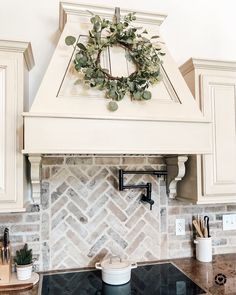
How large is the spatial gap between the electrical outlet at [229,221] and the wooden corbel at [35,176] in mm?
1325

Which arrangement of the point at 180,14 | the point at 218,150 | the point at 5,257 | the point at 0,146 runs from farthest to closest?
the point at 180,14 → the point at 218,150 → the point at 5,257 → the point at 0,146

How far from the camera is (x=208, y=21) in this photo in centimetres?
234

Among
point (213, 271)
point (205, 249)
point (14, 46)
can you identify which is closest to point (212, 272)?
point (213, 271)

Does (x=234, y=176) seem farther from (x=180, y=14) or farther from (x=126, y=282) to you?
(x=180, y=14)

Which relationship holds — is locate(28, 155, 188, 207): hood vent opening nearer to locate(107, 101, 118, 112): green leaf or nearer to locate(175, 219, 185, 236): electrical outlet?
locate(175, 219, 185, 236): electrical outlet

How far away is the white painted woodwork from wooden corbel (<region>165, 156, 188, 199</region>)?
0.26 meters

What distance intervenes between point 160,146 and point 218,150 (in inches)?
19.4

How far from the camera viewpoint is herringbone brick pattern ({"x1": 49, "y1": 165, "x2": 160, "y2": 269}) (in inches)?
74.1

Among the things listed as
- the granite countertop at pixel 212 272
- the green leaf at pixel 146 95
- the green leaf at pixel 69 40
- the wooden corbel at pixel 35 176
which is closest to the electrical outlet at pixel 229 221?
the granite countertop at pixel 212 272

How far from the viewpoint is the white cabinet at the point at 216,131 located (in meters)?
1.82

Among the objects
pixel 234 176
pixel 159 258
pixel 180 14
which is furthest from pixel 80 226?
pixel 180 14

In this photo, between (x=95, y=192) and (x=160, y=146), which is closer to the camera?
(x=160, y=146)

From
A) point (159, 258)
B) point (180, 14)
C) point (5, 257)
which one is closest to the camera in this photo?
point (5, 257)

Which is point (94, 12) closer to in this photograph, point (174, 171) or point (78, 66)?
point (78, 66)
